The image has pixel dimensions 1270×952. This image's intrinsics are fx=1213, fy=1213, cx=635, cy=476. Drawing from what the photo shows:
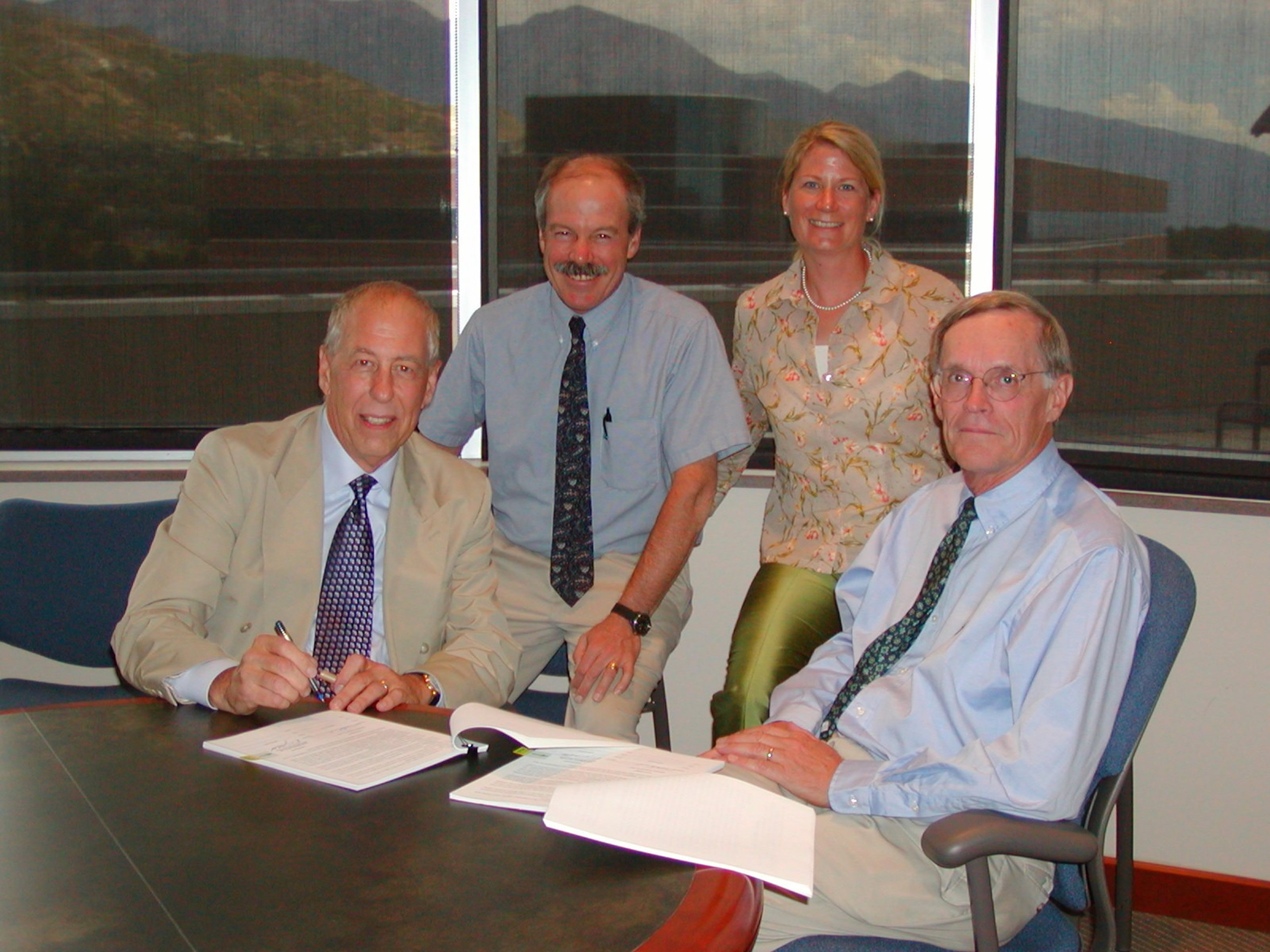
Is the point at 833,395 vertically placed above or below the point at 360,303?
below

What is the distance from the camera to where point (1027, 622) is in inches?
71.3

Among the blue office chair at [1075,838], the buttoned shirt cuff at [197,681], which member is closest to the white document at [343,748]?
the buttoned shirt cuff at [197,681]

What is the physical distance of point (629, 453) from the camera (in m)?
2.88

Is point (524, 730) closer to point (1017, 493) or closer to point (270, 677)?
point (270, 677)

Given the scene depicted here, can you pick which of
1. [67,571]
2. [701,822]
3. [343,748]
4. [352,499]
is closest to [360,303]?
[352,499]

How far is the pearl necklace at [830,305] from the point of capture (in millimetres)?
2885

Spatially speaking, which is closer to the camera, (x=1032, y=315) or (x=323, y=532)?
(x=1032, y=315)

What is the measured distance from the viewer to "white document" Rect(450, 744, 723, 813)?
4.78 ft

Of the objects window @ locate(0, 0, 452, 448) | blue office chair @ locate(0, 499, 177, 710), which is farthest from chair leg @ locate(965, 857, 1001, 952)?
window @ locate(0, 0, 452, 448)

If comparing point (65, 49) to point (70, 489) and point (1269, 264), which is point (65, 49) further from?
point (1269, 264)

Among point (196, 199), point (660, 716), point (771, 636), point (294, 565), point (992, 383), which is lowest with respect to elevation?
point (660, 716)

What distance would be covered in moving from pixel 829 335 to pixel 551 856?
1.81 m

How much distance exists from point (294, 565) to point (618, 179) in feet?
4.00

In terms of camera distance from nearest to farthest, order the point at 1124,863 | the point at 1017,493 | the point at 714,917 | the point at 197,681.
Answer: the point at 714,917 → the point at 197,681 → the point at 1017,493 → the point at 1124,863
